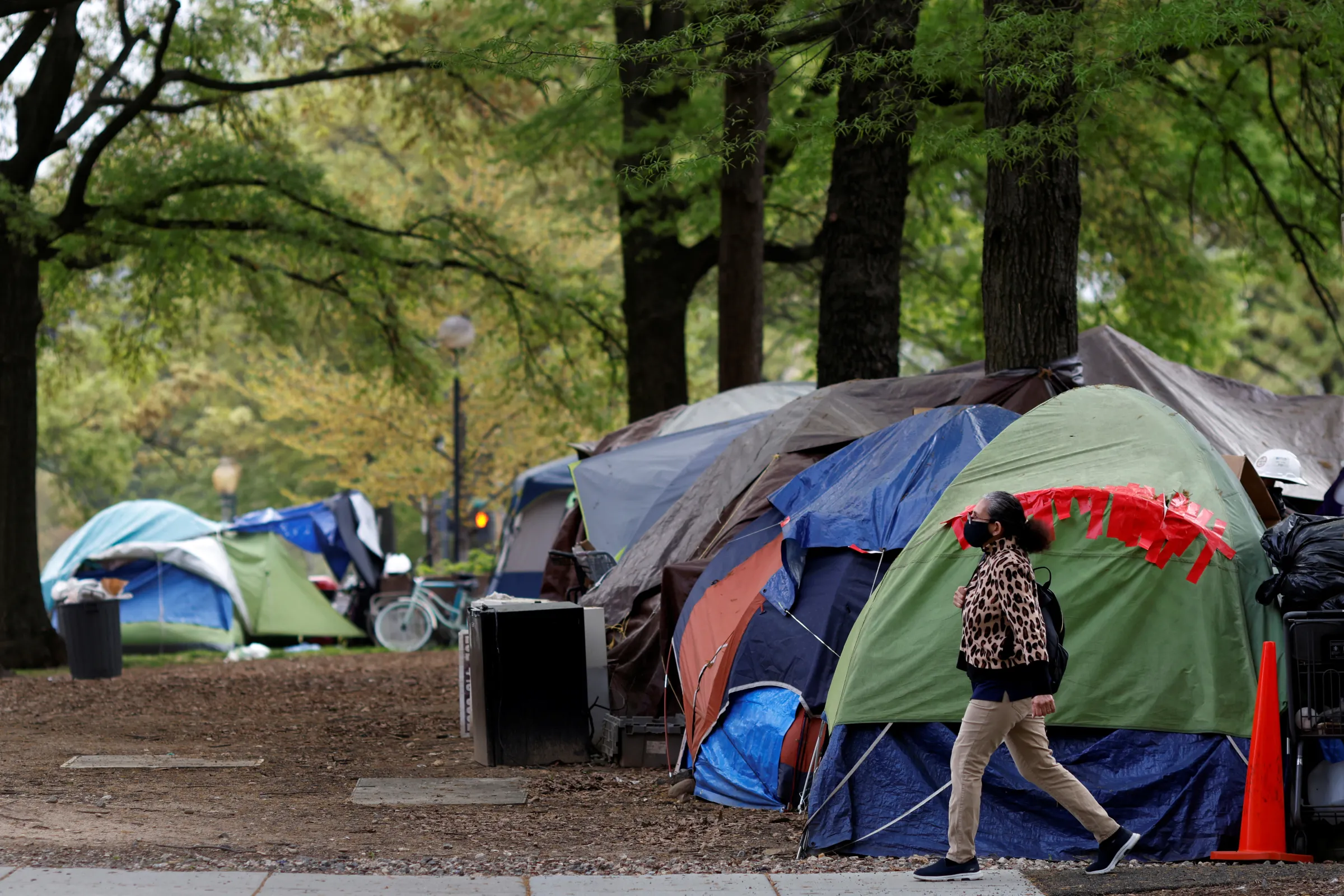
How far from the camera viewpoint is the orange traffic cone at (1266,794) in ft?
20.8

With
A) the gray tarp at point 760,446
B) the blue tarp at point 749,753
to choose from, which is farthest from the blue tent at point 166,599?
the blue tarp at point 749,753

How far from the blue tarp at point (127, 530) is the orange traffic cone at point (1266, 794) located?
657 inches

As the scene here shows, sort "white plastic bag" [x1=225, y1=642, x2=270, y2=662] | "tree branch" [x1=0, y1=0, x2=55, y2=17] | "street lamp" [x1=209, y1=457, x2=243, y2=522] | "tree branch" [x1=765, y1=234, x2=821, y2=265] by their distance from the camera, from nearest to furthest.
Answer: "tree branch" [x1=0, y1=0, x2=55, y2=17] → "tree branch" [x1=765, y1=234, x2=821, y2=265] → "white plastic bag" [x1=225, y1=642, x2=270, y2=662] → "street lamp" [x1=209, y1=457, x2=243, y2=522]

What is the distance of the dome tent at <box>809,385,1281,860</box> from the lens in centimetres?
669

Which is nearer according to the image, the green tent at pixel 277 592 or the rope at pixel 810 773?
the rope at pixel 810 773

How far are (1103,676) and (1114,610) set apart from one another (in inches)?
13.0

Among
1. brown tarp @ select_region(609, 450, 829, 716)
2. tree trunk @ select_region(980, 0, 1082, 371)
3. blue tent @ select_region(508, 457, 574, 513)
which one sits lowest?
brown tarp @ select_region(609, 450, 829, 716)

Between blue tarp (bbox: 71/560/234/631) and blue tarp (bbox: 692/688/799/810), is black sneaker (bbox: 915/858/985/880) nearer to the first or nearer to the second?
blue tarp (bbox: 692/688/799/810)

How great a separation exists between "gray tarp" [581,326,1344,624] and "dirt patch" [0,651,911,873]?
1956mm

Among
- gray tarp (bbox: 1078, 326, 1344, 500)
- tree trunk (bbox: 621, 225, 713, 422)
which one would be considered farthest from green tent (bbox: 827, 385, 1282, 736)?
tree trunk (bbox: 621, 225, 713, 422)

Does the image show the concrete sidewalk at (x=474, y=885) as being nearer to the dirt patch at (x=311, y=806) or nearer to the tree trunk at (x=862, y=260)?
the dirt patch at (x=311, y=806)

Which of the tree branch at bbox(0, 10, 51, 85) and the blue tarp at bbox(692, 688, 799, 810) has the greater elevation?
the tree branch at bbox(0, 10, 51, 85)

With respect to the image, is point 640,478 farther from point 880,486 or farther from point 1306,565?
point 1306,565

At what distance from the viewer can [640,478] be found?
44.9ft
